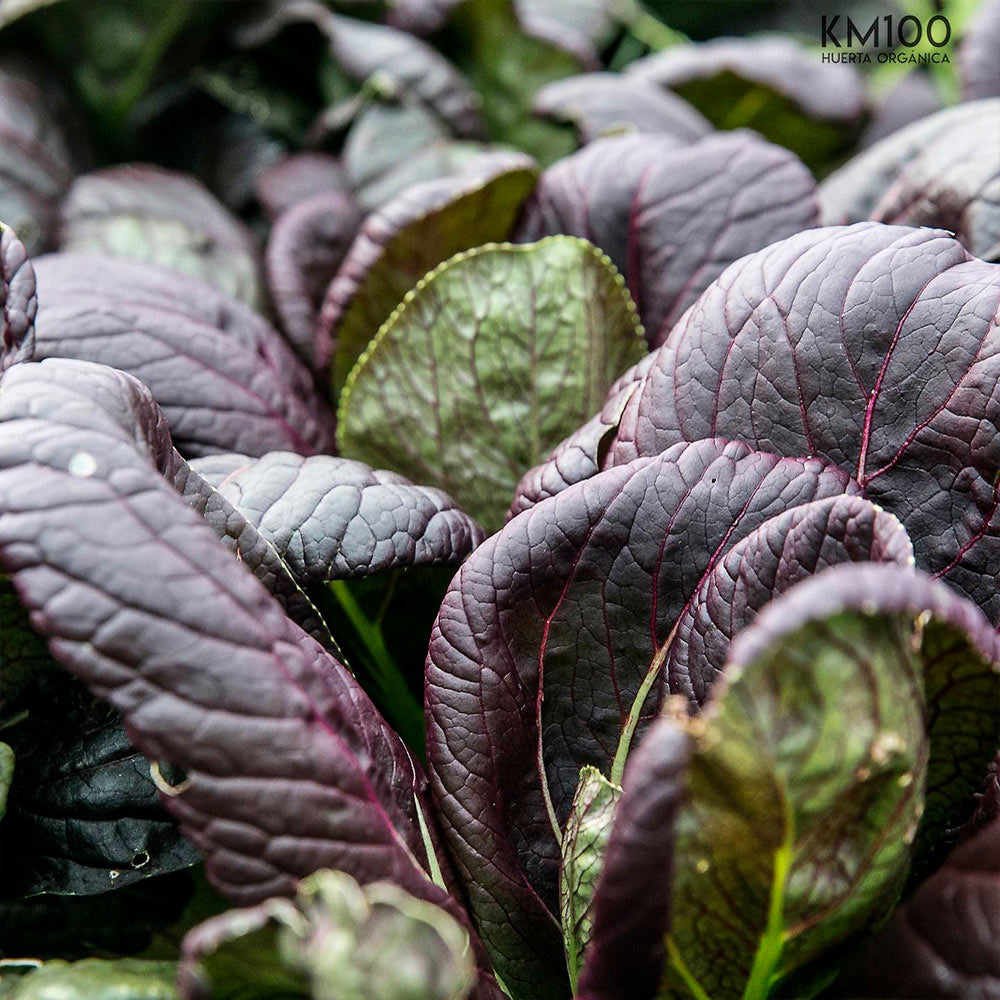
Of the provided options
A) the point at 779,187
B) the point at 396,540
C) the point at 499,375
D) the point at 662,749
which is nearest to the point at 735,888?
the point at 662,749

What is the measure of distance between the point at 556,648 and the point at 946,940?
0.25 meters

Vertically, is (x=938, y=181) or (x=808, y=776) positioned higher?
(x=938, y=181)

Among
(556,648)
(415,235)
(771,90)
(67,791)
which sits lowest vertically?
(67,791)

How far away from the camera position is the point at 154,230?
1069mm

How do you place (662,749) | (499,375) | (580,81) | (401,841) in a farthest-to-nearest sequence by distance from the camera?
(580,81) < (499,375) < (401,841) < (662,749)

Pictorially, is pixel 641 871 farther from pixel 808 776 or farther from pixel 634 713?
pixel 634 713

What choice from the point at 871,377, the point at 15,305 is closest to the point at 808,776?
the point at 871,377

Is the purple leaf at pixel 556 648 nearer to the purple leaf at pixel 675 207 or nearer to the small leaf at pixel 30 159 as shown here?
the purple leaf at pixel 675 207

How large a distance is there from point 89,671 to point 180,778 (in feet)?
0.39

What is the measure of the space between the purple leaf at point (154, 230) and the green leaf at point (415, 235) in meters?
0.22

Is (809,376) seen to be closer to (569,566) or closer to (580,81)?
(569,566)

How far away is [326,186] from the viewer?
1.18 meters

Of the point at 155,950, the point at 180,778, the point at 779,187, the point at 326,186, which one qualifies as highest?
the point at 779,187

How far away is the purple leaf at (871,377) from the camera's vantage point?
1.85ft
